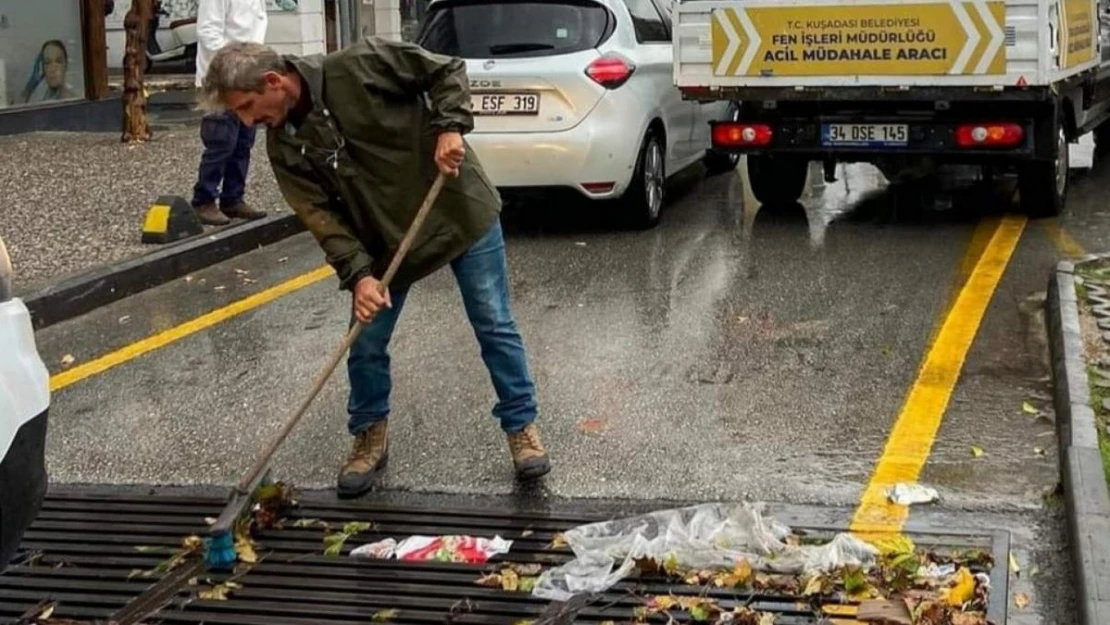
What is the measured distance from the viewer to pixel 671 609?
4176 mm

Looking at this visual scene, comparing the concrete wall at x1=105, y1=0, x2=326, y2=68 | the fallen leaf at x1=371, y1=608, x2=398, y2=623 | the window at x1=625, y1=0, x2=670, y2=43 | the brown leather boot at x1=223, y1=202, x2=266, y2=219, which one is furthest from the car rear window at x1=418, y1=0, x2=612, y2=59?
the concrete wall at x1=105, y1=0, x2=326, y2=68

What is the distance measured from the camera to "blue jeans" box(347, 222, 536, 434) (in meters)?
5.16

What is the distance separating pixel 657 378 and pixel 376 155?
2.02 m

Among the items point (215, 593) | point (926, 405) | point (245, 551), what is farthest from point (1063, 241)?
point (215, 593)

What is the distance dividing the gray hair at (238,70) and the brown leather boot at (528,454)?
4.75ft

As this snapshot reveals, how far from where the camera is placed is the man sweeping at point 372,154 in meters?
4.80

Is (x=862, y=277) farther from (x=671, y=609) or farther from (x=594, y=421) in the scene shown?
(x=671, y=609)

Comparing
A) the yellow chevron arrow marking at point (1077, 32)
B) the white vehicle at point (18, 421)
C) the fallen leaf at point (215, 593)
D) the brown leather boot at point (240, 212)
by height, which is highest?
the yellow chevron arrow marking at point (1077, 32)

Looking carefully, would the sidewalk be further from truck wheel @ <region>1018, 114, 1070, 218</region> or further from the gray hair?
truck wheel @ <region>1018, 114, 1070, 218</region>

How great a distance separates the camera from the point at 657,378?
256 inches

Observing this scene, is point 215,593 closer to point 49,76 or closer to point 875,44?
point 875,44

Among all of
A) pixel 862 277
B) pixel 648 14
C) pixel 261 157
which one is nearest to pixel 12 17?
pixel 261 157

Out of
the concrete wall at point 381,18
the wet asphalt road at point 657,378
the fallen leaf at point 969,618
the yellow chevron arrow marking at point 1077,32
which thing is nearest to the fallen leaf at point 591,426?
the wet asphalt road at point 657,378

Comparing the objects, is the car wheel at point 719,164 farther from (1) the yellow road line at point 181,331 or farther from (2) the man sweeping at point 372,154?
(2) the man sweeping at point 372,154
